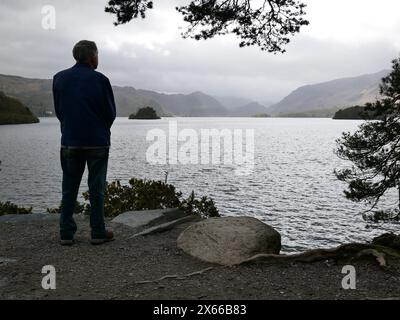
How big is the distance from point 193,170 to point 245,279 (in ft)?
120

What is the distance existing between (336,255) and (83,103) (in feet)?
16.4

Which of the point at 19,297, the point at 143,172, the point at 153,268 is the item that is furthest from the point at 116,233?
the point at 143,172

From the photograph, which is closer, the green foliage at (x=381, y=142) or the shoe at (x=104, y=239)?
the shoe at (x=104, y=239)

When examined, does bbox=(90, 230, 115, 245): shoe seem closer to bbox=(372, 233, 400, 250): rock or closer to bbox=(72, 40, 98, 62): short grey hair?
bbox=(72, 40, 98, 62): short grey hair

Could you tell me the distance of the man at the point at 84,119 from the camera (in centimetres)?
652

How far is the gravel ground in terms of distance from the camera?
5035 millimetres

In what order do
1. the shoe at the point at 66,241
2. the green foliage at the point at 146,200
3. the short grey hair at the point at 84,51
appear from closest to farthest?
the short grey hair at the point at 84,51, the shoe at the point at 66,241, the green foliage at the point at 146,200

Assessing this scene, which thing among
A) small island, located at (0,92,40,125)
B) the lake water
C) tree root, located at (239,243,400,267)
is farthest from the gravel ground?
small island, located at (0,92,40,125)

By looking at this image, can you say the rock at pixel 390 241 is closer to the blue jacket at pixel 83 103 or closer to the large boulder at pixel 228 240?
the large boulder at pixel 228 240

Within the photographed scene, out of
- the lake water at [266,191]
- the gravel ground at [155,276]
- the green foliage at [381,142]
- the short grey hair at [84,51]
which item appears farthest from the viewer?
the lake water at [266,191]

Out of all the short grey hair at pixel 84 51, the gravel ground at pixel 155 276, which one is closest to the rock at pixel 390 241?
the gravel ground at pixel 155 276

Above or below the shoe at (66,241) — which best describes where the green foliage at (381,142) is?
above

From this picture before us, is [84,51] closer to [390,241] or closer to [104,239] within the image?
[104,239]

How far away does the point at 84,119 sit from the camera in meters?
6.51
